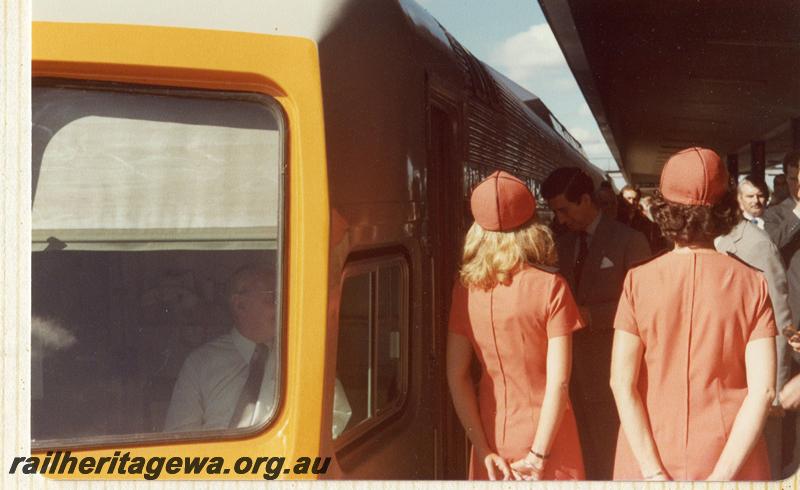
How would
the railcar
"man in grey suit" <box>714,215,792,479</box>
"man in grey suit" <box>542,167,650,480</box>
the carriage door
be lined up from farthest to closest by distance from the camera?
"man in grey suit" <box>542,167,650,480</box> < the carriage door < "man in grey suit" <box>714,215,792,479</box> < the railcar

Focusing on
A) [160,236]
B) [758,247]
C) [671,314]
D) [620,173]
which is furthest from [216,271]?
[620,173]

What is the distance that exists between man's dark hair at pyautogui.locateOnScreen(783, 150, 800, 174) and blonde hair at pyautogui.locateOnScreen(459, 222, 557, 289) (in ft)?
2.79

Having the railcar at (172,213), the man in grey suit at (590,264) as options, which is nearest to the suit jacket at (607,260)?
the man in grey suit at (590,264)

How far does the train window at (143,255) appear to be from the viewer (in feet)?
7.95

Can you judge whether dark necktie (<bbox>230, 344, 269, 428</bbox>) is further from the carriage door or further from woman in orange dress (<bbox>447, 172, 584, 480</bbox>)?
the carriage door

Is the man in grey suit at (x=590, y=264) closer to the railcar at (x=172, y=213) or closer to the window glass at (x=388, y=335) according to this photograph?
the window glass at (x=388, y=335)

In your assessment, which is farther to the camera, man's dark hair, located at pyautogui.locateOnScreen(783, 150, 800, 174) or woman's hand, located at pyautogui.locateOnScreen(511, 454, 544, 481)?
man's dark hair, located at pyautogui.locateOnScreen(783, 150, 800, 174)

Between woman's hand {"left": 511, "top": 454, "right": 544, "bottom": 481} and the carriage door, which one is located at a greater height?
the carriage door

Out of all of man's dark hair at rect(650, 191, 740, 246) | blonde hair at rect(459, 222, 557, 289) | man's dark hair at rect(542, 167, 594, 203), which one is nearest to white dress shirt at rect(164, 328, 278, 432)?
blonde hair at rect(459, 222, 557, 289)

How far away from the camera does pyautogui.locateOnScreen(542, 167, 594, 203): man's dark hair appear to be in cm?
395

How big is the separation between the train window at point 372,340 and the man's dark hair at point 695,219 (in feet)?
2.55

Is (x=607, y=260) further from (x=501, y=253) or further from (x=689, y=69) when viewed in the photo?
(x=689, y=69)

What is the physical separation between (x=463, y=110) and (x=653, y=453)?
198 centimetres

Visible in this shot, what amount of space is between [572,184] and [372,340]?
4.75ft
